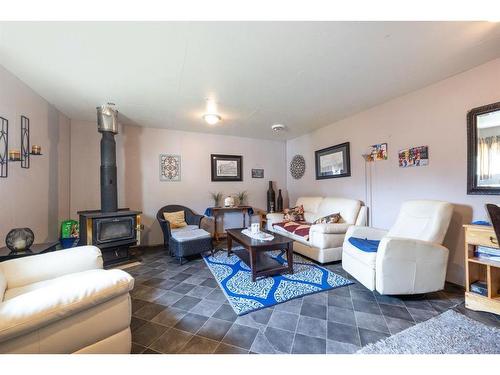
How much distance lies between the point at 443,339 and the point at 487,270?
2.74ft

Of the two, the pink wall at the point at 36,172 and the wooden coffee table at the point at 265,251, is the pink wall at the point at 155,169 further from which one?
the wooden coffee table at the point at 265,251

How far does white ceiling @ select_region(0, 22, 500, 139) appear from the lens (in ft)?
5.03

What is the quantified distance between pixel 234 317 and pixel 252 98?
8.26 ft

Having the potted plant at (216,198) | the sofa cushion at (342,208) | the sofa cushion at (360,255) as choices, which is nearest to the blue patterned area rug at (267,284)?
the sofa cushion at (360,255)

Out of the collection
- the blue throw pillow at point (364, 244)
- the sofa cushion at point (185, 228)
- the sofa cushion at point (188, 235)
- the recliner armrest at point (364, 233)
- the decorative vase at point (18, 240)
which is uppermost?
the decorative vase at point (18, 240)

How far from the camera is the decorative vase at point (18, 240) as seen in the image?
1829mm

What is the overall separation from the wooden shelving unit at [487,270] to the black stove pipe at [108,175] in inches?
166

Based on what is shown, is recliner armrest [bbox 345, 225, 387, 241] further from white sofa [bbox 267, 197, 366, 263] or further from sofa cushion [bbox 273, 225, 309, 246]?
sofa cushion [bbox 273, 225, 309, 246]

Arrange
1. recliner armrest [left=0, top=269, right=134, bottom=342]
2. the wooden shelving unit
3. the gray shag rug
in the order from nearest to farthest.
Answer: recliner armrest [left=0, top=269, right=134, bottom=342], the gray shag rug, the wooden shelving unit

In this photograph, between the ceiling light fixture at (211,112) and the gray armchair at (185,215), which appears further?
the gray armchair at (185,215)

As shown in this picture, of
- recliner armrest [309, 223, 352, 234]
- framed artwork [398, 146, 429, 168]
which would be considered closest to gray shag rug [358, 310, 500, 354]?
recliner armrest [309, 223, 352, 234]

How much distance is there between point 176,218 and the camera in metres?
3.69

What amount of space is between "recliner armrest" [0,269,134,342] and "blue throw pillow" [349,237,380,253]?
84.4 inches

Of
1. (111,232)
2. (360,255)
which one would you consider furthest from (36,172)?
(360,255)
